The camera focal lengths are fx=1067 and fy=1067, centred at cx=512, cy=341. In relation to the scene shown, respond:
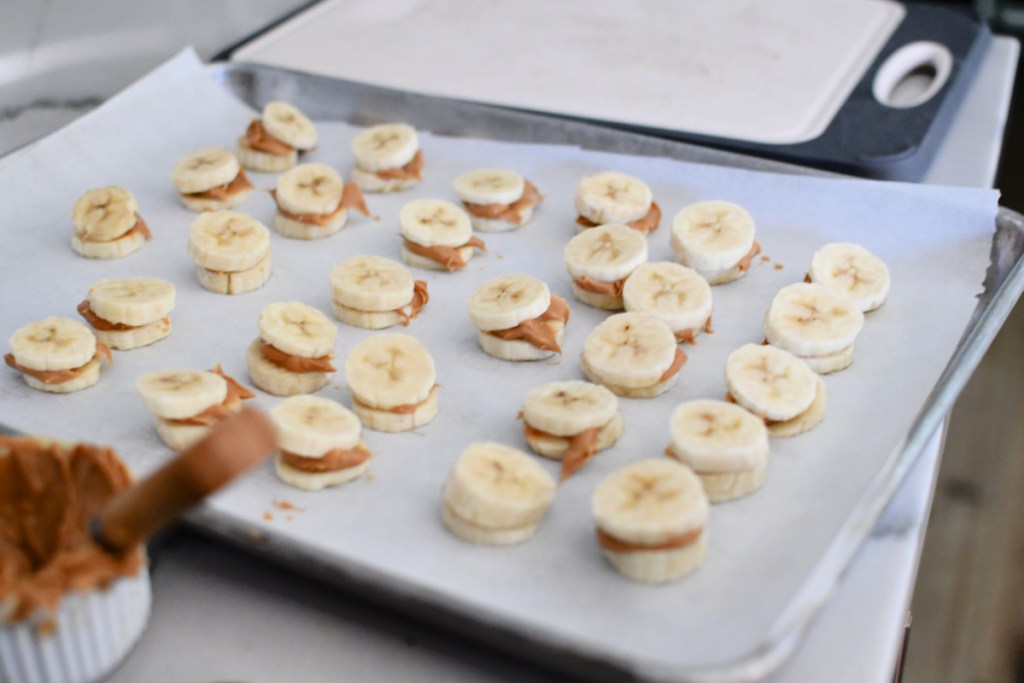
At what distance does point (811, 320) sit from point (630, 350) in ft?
1.06

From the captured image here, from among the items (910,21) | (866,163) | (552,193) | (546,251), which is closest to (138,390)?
(546,251)

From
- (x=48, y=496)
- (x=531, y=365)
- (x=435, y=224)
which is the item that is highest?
(x=48, y=496)

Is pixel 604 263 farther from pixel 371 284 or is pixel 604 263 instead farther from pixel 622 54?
pixel 622 54

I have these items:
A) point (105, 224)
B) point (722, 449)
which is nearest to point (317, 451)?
point (722, 449)

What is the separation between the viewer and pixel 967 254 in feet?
6.42

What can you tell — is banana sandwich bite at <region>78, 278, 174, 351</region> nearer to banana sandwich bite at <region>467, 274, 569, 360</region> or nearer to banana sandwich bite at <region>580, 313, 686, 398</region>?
banana sandwich bite at <region>467, 274, 569, 360</region>

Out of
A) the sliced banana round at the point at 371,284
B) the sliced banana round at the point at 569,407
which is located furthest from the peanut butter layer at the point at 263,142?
the sliced banana round at the point at 569,407

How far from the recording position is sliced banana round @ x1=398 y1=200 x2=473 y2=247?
6.59ft

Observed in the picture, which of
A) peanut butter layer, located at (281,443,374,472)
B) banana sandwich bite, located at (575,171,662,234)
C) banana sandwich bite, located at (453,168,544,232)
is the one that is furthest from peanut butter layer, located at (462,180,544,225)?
peanut butter layer, located at (281,443,374,472)

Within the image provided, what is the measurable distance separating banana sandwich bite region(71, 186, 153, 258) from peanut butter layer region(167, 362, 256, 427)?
1.43 feet

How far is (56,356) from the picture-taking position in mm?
1636

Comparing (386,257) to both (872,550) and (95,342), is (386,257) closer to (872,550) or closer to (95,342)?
(95,342)

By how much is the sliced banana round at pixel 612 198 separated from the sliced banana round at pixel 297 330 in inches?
22.9

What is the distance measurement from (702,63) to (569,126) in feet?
1.60
